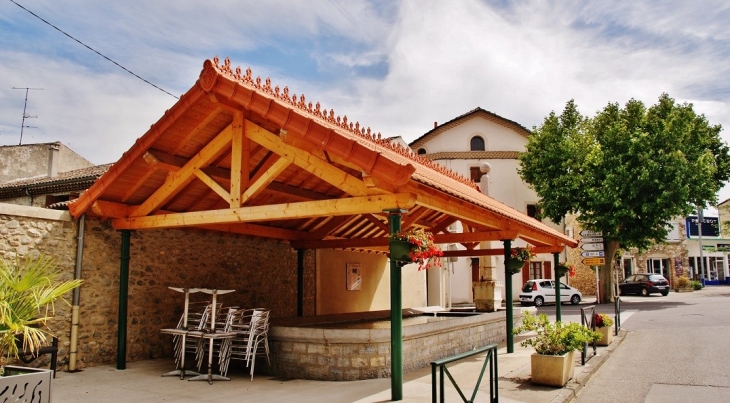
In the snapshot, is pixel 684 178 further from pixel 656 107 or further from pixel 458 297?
pixel 458 297

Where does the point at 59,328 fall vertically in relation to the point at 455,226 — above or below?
below

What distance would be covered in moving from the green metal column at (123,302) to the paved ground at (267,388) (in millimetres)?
245

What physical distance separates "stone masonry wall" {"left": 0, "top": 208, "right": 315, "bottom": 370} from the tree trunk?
19.1 metres

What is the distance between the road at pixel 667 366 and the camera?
7.12m

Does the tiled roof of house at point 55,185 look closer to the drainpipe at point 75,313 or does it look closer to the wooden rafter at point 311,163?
the drainpipe at point 75,313

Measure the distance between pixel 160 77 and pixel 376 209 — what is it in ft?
22.2

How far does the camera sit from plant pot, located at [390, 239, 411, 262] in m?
6.20

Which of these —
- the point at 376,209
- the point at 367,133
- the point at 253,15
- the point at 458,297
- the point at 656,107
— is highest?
the point at 656,107

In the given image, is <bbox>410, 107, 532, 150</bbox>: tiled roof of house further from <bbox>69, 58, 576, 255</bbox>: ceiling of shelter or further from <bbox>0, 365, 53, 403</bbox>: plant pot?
<bbox>0, 365, 53, 403</bbox>: plant pot

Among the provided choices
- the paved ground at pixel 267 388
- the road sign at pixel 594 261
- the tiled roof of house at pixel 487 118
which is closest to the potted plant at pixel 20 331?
the paved ground at pixel 267 388

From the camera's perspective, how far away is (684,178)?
22781mm

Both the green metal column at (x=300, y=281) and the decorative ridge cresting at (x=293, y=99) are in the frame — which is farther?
the green metal column at (x=300, y=281)

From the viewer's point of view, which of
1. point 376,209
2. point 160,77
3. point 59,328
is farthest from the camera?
point 160,77

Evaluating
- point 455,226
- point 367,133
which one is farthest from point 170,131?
point 455,226
